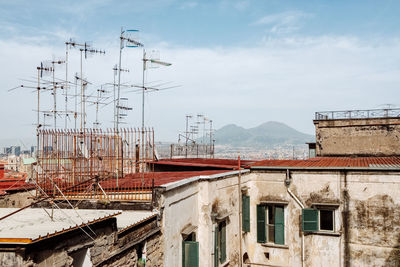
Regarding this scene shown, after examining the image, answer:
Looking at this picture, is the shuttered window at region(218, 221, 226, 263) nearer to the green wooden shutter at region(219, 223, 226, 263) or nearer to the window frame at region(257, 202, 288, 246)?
the green wooden shutter at region(219, 223, 226, 263)

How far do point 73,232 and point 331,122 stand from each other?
2299 cm

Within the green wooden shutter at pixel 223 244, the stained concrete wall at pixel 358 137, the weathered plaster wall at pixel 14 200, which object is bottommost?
the green wooden shutter at pixel 223 244

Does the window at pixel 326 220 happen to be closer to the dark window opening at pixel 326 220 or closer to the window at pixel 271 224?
the dark window opening at pixel 326 220

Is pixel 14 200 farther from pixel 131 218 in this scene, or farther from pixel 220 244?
pixel 220 244

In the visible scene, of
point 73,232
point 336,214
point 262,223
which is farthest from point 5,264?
point 336,214

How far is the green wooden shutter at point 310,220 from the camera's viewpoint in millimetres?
15352

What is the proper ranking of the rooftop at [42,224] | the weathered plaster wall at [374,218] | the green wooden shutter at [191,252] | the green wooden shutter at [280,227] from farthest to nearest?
the green wooden shutter at [280,227] → the weathered plaster wall at [374,218] → the green wooden shutter at [191,252] → the rooftop at [42,224]

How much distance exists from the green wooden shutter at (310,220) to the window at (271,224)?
984 millimetres

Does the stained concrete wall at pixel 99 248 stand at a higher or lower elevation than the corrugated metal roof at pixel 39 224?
lower

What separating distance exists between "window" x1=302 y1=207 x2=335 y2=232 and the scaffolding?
7585 millimetres

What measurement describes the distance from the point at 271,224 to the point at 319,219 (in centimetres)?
210

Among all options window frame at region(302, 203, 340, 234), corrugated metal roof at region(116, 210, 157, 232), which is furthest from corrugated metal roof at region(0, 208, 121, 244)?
window frame at region(302, 203, 340, 234)

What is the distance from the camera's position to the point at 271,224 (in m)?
16.4

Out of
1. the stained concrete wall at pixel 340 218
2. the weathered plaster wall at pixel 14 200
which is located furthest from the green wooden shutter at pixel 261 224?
the weathered plaster wall at pixel 14 200
